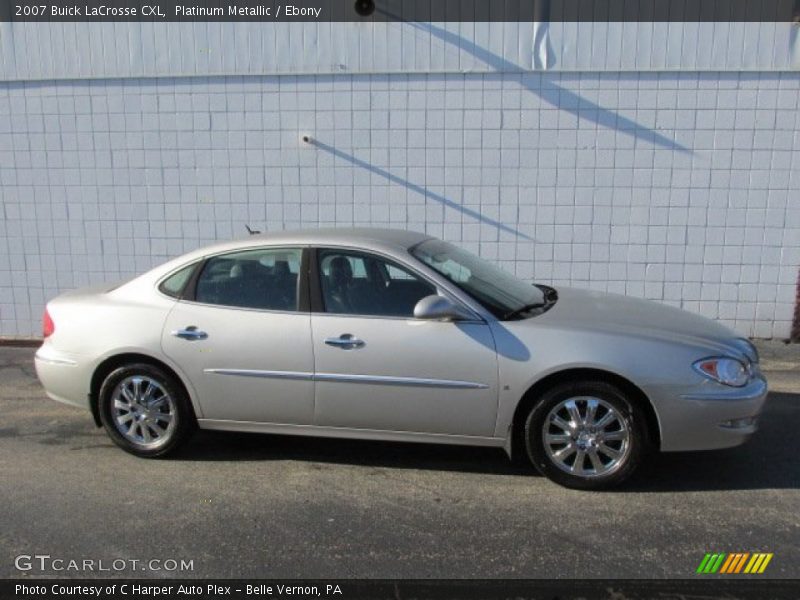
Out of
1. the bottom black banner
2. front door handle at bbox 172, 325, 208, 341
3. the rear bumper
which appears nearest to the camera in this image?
the bottom black banner

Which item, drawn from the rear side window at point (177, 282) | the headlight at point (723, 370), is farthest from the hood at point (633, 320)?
the rear side window at point (177, 282)

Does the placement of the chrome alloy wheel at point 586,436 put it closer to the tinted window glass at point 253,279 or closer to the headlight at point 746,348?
the headlight at point 746,348

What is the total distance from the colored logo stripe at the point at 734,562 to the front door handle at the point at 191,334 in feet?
10.0

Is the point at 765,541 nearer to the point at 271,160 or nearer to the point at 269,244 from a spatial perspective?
the point at 269,244

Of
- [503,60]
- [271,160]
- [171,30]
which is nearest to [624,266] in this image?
[503,60]

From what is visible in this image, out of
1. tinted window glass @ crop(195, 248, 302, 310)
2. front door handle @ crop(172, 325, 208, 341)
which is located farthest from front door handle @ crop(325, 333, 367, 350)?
front door handle @ crop(172, 325, 208, 341)

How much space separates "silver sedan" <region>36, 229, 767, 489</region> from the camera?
3859 mm

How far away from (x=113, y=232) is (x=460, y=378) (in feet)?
18.4

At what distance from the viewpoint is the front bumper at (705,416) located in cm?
378

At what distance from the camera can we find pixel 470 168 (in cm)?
743

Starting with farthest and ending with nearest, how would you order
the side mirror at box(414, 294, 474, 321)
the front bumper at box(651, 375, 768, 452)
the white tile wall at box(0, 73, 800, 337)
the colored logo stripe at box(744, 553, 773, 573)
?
the white tile wall at box(0, 73, 800, 337) < the side mirror at box(414, 294, 474, 321) < the front bumper at box(651, 375, 768, 452) < the colored logo stripe at box(744, 553, 773, 573)

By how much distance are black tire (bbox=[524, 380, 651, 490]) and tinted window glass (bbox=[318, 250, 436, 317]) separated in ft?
3.22

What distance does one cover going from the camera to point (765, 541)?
3.39m
